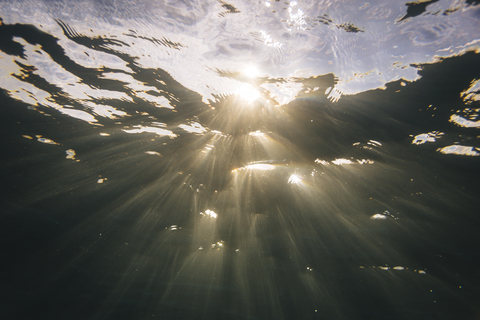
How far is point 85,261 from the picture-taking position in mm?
13602

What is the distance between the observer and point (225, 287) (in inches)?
670

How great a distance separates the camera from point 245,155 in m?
7.98

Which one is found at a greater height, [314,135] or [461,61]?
[461,61]

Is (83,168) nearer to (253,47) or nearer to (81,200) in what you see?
(81,200)

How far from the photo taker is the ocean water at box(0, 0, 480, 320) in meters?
4.20

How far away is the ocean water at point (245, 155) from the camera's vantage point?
165 inches

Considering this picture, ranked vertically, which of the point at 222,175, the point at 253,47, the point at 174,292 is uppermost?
the point at 253,47

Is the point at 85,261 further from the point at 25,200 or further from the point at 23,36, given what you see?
the point at 23,36

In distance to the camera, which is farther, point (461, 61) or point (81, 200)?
point (81, 200)

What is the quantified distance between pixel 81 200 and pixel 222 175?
821 cm

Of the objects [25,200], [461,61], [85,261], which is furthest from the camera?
[85,261]

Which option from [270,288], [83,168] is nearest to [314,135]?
[83,168]

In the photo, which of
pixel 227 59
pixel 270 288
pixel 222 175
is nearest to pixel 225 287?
pixel 270 288

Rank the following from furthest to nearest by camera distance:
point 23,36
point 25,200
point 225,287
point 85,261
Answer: point 225,287, point 85,261, point 25,200, point 23,36
